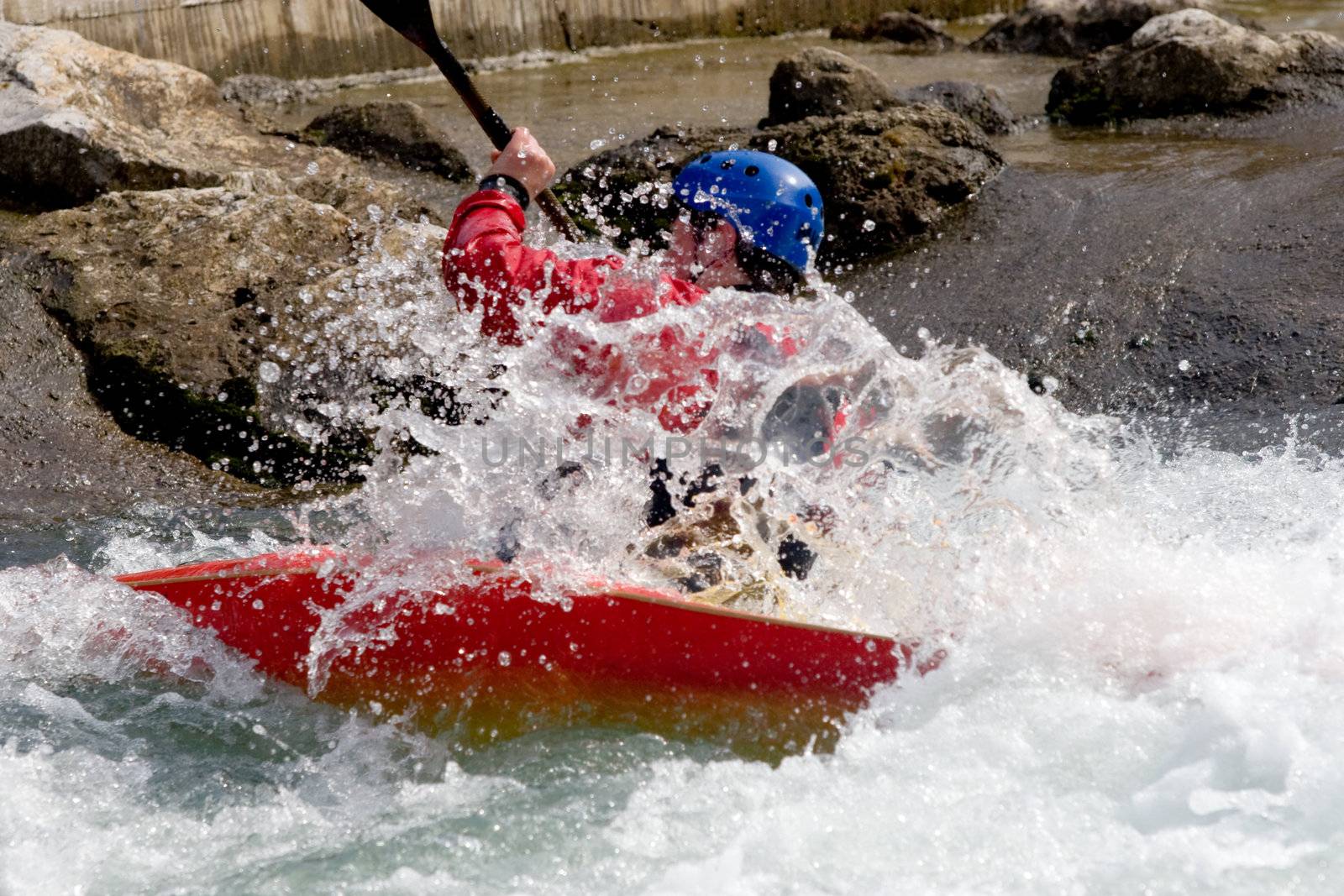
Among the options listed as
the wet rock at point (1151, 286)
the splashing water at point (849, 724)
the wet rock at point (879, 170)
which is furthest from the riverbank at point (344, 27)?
the splashing water at point (849, 724)

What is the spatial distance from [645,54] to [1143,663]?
1064 cm

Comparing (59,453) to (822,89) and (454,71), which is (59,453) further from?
(822,89)

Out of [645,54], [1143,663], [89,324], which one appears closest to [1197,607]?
[1143,663]

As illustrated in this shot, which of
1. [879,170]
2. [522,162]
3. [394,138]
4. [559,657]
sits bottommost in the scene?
[559,657]

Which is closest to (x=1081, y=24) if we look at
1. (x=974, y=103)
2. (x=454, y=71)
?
(x=974, y=103)

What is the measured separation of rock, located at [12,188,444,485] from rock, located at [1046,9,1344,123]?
563 centimetres

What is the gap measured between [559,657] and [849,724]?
30.4 inches

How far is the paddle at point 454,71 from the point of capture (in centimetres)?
412

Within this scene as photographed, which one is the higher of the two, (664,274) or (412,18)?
(412,18)

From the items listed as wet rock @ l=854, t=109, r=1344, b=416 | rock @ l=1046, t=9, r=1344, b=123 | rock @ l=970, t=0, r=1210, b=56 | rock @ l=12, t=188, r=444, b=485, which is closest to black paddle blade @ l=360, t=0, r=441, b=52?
rock @ l=12, t=188, r=444, b=485

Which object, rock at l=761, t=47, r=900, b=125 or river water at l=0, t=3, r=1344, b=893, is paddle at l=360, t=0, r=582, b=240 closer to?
river water at l=0, t=3, r=1344, b=893

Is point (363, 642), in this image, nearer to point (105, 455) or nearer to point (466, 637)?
point (466, 637)

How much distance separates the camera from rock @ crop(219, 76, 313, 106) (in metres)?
10.9

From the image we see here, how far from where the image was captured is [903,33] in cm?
1399
